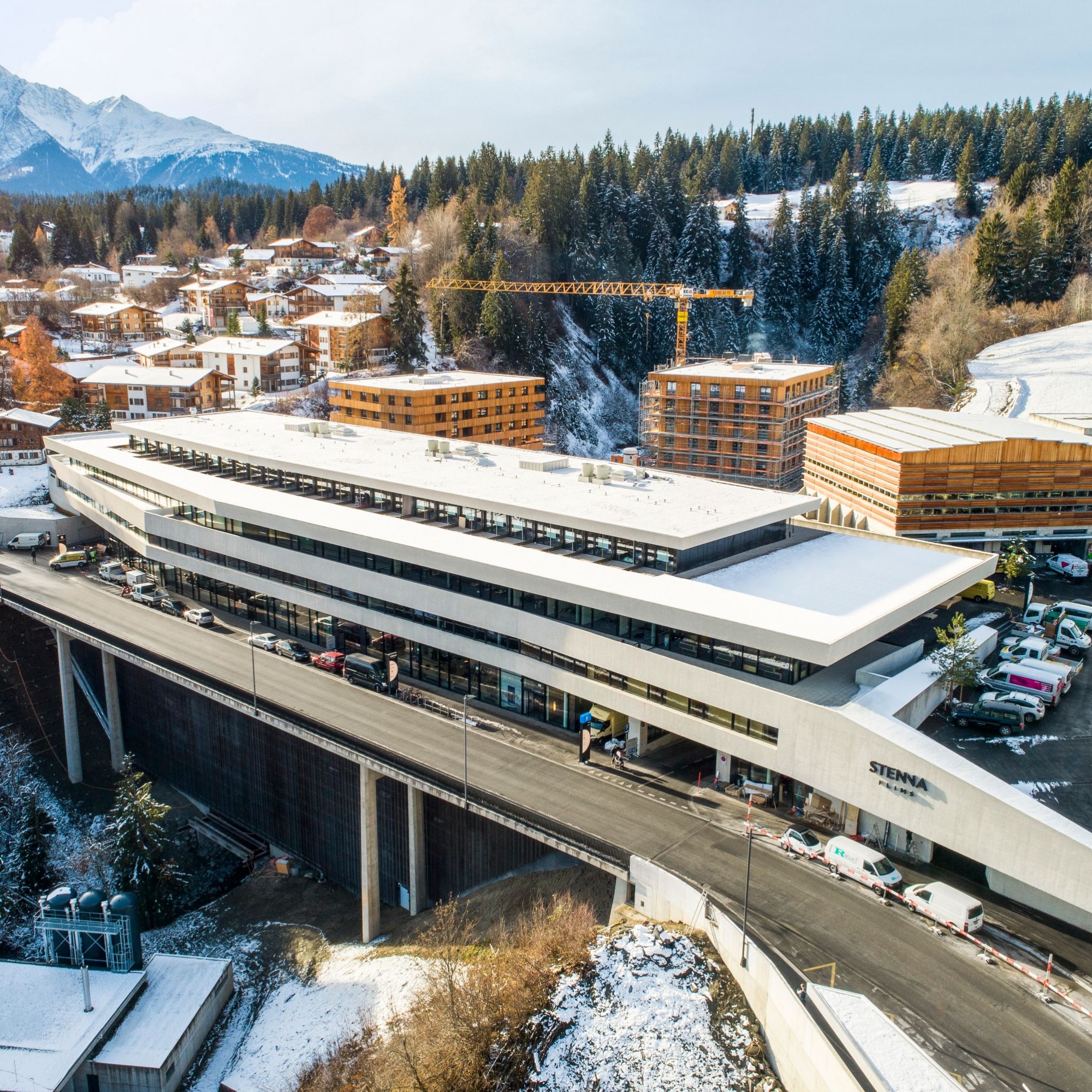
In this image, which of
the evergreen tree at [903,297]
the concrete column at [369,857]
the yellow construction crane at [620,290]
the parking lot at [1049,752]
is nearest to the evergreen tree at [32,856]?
the concrete column at [369,857]

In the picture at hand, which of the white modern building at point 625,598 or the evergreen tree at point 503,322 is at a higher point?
the evergreen tree at point 503,322

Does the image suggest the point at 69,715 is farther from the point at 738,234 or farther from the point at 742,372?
the point at 738,234

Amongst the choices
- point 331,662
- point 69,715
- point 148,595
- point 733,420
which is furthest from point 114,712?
point 733,420

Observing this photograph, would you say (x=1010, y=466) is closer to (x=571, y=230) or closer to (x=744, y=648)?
(x=744, y=648)

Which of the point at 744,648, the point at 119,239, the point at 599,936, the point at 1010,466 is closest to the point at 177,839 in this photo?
the point at 599,936

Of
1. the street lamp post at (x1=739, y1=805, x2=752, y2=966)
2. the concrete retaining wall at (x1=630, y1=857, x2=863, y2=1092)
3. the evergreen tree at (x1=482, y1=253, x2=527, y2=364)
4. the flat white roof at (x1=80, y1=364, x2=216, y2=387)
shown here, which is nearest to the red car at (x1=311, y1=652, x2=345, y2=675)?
the concrete retaining wall at (x1=630, y1=857, x2=863, y2=1092)

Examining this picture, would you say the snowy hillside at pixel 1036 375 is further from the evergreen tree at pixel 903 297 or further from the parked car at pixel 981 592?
the parked car at pixel 981 592
